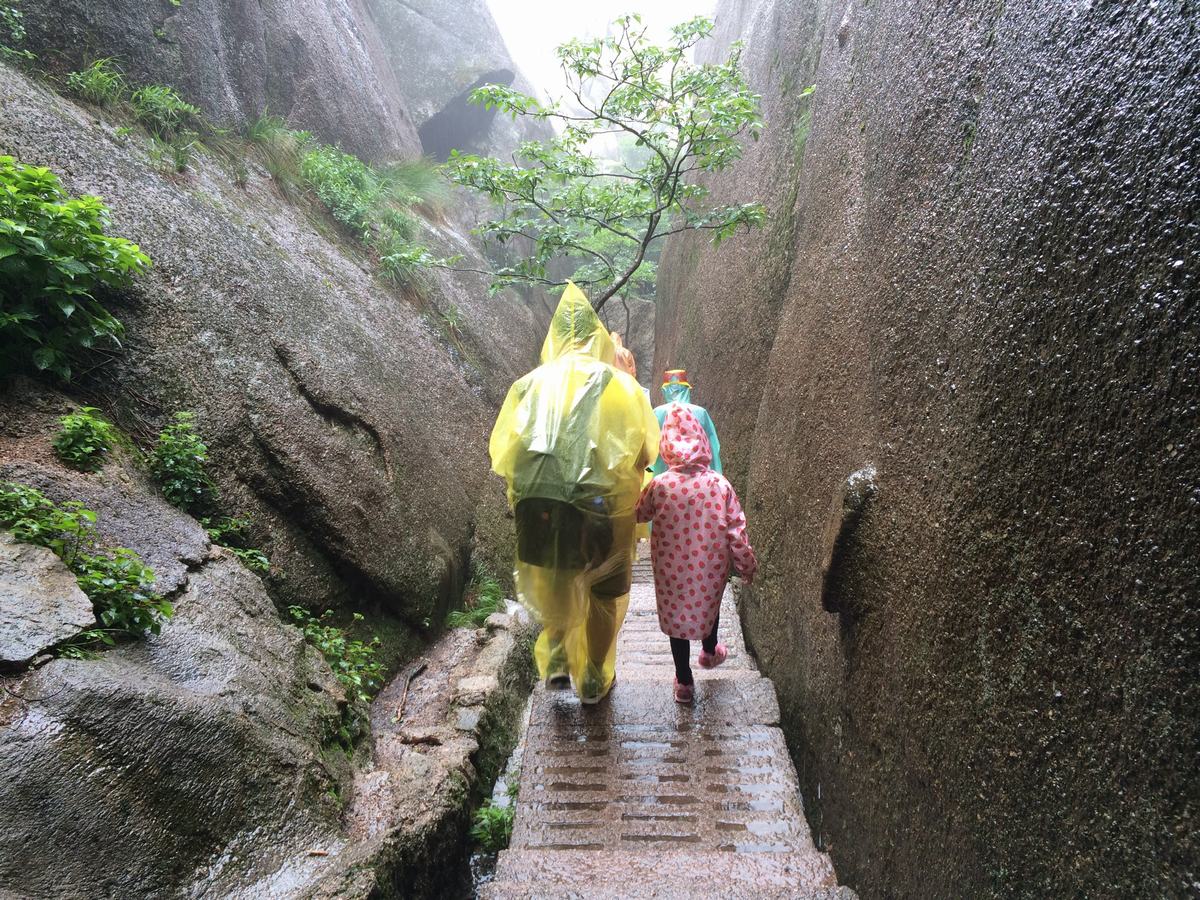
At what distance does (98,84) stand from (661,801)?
240 inches

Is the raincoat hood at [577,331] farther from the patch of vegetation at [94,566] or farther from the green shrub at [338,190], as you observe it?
the green shrub at [338,190]

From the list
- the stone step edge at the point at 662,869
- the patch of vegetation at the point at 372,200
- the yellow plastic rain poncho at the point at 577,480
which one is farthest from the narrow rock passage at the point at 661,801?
the patch of vegetation at the point at 372,200

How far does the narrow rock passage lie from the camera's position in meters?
2.26

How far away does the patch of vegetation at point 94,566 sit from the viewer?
2289mm

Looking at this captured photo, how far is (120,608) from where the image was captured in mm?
2311

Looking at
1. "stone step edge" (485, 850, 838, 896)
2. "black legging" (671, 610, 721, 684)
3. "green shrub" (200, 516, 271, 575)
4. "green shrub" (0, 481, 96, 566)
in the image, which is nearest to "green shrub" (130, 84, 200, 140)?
"green shrub" (200, 516, 271, 575)

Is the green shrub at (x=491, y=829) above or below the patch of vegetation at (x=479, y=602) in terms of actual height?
below

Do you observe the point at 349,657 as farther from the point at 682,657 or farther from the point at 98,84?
the point at 98,84

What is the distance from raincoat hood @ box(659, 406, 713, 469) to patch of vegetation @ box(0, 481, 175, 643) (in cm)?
220

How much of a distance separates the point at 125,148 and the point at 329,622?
12.1 feet

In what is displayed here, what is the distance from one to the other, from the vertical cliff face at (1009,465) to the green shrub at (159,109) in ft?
17.2

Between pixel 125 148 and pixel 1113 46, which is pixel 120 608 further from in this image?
pixel 125 148

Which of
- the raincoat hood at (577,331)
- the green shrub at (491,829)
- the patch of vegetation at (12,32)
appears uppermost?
the patch of vegetation at (12,32)

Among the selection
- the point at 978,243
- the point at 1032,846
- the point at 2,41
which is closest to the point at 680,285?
the point at 2,41
